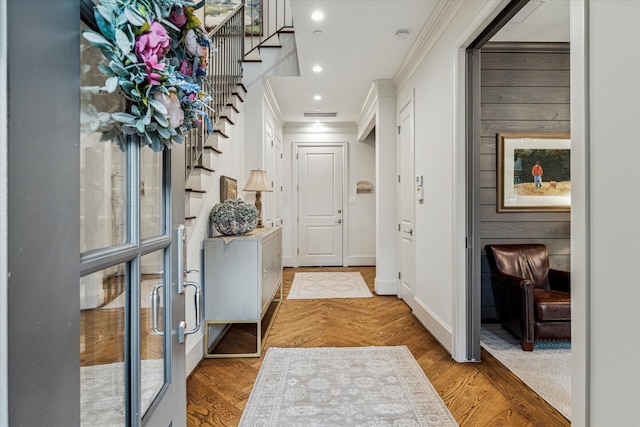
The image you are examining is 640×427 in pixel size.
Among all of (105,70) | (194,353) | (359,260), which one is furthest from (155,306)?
(359,260)

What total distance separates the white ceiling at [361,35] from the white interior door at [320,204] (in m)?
2.07

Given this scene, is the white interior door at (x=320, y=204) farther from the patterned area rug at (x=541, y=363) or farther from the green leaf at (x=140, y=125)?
the green leaf at (x=140, y=125)

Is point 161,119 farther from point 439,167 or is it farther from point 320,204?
point 320,204

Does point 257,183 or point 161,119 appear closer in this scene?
point 161,119

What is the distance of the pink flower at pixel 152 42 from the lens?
0.56m

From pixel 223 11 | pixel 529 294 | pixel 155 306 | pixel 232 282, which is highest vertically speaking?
pixel 223 11

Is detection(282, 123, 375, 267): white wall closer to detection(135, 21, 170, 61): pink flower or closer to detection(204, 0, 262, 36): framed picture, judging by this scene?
detection(204, 0, 262, 36): framed picture

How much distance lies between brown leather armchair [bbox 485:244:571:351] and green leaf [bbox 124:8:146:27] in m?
2.95

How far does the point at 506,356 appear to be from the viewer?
2.62 m

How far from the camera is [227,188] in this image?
10.3 feet

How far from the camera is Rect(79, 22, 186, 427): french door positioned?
1.91 feet

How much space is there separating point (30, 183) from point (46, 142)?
56 mm

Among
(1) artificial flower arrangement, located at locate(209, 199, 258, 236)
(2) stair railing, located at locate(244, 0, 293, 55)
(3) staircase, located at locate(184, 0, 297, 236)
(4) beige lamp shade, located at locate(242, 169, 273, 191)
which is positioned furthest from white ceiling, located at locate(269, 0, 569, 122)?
(1) artificial flower arrangement, located at locate(209, 199, 258, 236)

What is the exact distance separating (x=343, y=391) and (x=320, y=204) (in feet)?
15.6
